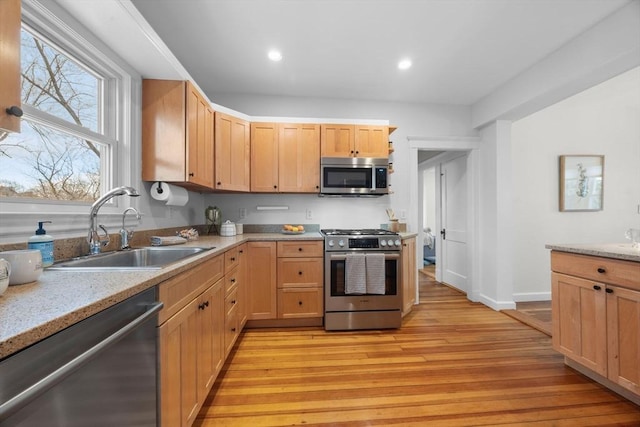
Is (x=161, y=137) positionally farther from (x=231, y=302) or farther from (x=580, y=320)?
(x=580, y=320)

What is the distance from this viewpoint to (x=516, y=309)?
10.7 feet

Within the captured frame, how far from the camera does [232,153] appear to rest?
2.89 m

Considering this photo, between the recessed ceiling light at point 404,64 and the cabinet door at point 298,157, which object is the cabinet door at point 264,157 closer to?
the cabinet door at point 298,157

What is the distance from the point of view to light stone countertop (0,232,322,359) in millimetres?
552

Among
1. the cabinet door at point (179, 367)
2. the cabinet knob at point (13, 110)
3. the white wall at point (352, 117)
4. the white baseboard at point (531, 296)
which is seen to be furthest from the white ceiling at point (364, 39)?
the white baseboard at point (531, 296)

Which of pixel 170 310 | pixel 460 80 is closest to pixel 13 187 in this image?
pixel 170 310

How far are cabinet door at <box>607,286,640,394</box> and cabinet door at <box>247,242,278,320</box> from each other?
2.49 metres

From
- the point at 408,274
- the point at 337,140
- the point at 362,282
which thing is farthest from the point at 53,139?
the point at 408,274

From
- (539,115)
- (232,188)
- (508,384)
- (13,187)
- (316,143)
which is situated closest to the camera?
(13,187)

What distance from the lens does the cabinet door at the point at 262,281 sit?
269cm

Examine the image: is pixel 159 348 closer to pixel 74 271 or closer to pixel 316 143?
pixel 74 271

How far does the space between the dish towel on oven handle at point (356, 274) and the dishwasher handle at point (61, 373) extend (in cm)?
199

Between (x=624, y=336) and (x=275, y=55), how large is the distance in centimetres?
329

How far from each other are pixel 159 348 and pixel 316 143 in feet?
8.37
